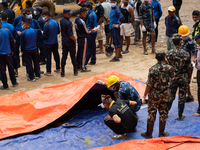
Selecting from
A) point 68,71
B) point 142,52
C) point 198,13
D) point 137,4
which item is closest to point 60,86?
point 68,71

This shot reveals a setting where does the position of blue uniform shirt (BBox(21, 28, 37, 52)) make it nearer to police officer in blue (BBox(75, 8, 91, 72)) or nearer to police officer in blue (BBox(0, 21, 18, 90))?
police officer in blue (BBox(0, 21, 18, 90))

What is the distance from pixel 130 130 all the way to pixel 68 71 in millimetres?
4482

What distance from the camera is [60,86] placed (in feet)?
20.8

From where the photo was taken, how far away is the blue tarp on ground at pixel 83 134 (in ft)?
12.9

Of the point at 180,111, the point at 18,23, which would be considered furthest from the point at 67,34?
the point at 180,111

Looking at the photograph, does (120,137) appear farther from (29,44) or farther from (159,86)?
(29,44)

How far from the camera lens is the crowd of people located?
12.9 feet

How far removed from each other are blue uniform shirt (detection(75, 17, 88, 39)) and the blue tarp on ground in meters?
3.31

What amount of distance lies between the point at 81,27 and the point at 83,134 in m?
3.99

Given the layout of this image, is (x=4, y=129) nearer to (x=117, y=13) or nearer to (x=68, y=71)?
(x=68, y=71)

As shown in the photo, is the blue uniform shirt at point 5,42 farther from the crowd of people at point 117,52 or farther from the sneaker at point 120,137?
the sneaker at point 120,137

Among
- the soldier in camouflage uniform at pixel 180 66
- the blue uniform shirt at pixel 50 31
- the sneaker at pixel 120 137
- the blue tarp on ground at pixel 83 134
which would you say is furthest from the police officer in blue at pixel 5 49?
the soldier in camouflage uniform at pixel 180 66

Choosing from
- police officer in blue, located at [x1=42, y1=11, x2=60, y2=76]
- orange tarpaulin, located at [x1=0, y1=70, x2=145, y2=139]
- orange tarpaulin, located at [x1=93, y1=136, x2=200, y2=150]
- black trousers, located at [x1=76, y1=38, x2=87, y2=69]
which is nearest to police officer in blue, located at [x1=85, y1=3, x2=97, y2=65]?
black trousers, located at [x1=76, y1=38, x2=87, y2=69]

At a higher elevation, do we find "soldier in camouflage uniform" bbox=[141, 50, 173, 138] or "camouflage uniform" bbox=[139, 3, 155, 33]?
"camouflage uniform" bbox=[139, 3, 155, 33]
